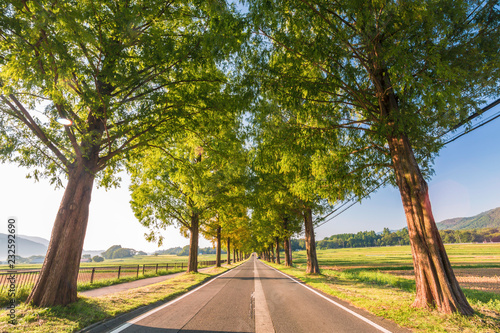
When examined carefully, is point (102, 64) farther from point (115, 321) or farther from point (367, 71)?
point (367, 71)

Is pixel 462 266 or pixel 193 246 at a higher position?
pixel 193 246

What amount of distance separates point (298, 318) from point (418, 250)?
3.83 meters

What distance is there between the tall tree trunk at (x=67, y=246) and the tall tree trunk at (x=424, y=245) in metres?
9.38

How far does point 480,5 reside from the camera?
5574 mm

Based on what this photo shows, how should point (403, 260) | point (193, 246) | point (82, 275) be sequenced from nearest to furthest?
point (193, 246) < point (82, 275) < point (403, 260)

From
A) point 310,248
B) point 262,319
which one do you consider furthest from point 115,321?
point 310,248

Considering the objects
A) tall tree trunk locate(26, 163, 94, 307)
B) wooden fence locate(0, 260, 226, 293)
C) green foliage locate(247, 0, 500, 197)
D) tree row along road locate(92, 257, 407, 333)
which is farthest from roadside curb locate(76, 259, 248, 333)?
green foliage locate(247, 0, 500, 197)

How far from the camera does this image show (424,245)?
640 cm

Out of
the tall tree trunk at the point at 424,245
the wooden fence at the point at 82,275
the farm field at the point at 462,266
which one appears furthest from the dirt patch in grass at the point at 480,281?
the wooden fence at the point at 82,275

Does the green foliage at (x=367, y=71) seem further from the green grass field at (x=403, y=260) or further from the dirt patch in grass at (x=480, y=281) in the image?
the green grass field at (x=403, y=260)

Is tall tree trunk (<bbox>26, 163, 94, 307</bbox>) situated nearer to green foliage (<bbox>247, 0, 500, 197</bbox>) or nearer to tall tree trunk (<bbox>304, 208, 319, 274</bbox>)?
green foliage (<bbox>247, 0, 500, 197</bbox>)

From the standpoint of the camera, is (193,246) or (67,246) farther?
(193,246)

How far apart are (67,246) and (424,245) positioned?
982 cm

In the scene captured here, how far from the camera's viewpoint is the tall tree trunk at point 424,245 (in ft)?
19.0
